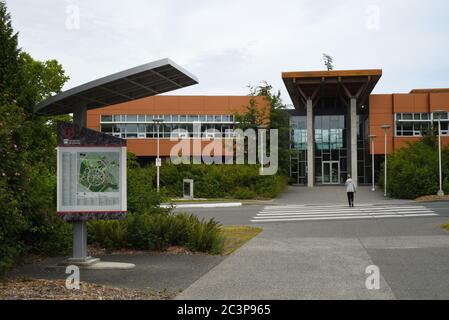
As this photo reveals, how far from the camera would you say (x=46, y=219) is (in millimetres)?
11648

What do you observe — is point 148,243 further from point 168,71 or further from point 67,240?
point 168,71

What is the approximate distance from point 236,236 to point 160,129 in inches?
1769

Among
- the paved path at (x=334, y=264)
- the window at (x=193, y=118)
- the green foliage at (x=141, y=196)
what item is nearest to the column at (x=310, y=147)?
the window at (x=193, y=118)

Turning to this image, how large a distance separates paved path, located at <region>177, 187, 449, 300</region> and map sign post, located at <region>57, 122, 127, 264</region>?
239 centimetres

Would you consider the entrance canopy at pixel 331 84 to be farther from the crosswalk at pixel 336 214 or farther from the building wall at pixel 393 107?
the crosswalk at pixel 336 214

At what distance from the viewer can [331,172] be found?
62094mm

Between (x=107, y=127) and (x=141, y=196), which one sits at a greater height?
(x=107, y=127)

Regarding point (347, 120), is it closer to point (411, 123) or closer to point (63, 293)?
point (411, 123)

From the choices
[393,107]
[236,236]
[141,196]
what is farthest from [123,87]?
[393,107]

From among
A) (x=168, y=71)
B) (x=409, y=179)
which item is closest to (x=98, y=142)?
(x=168, y=71)

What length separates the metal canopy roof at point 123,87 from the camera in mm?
10171

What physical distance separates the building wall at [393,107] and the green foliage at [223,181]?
60.8 feet

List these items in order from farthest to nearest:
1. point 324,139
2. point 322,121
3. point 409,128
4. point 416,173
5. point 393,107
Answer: point 322,121, point 324,139, point 409,128, point 393,107, point 416,173

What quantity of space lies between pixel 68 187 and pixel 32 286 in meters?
2.77
